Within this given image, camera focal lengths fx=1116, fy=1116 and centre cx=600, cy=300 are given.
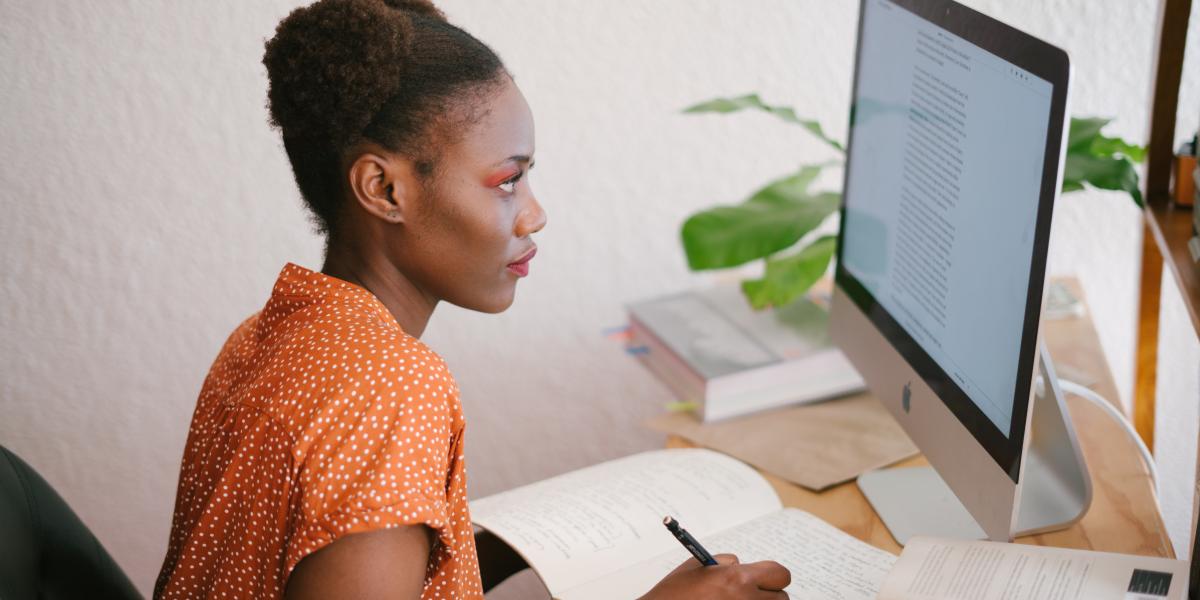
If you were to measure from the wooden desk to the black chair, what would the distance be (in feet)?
1.87

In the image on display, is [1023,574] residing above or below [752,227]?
below

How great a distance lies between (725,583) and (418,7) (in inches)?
20.4

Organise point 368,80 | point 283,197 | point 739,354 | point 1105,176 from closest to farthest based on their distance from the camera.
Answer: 1. point 368,80
2. point 1105,176
3. point 739,354
4. point 283,197

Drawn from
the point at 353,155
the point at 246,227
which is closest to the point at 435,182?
the point at 353,155

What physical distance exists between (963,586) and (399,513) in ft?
1.32

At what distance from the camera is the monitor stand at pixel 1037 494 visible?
38.2 inches

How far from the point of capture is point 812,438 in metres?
1.18

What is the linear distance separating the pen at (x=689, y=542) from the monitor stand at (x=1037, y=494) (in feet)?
0.75

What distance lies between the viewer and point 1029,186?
30.3 inches

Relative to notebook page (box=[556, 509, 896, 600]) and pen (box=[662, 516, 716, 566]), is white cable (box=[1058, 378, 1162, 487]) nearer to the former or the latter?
notebook page (box=[556, 509, 896, 600])

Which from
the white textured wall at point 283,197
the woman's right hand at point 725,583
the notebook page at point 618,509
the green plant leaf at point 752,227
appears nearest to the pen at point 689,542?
the woman's right hand at point 725,583

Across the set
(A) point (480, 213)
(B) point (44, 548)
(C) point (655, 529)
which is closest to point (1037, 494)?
(C) point (655, 529)

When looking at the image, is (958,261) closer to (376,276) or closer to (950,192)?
(950,192)

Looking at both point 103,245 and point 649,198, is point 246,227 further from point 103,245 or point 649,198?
point 649,198
